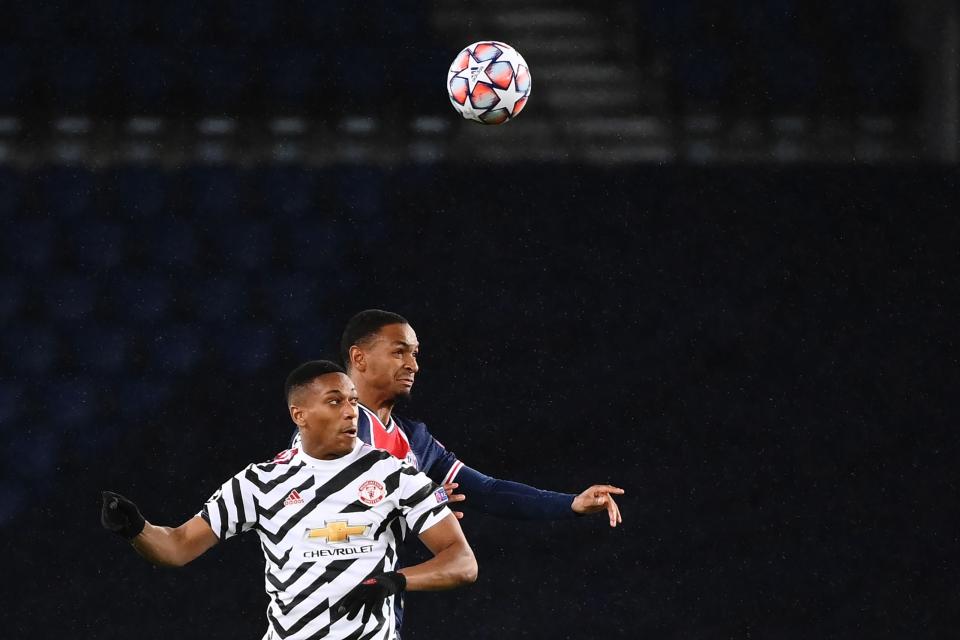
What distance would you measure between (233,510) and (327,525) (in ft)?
0.79

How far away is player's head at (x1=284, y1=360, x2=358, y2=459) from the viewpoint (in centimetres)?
303

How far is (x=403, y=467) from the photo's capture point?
10.1 ft

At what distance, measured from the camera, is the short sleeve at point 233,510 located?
3.06m

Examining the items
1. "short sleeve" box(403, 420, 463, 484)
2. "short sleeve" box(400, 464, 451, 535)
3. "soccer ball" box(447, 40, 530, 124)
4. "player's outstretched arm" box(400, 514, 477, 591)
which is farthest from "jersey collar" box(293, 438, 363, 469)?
A: "soccer ball" box(447, 40, 530, 124)

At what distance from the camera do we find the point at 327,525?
298 centimetres

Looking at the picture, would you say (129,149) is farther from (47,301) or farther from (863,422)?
(863,422)

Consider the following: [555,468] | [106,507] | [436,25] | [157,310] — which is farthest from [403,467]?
[436,25]

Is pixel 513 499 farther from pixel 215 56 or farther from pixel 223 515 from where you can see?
pixel 215 56

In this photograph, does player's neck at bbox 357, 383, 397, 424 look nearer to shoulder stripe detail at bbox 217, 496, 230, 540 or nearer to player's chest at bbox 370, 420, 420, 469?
player's chest at bbox 370, 420, 420, 469

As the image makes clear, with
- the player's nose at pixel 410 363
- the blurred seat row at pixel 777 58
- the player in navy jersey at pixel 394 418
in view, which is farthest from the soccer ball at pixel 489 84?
the blurred seat row at pixel 777 58

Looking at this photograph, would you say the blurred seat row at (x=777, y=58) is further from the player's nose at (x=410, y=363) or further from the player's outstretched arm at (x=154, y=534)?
the player's outstretched arm at (x=154, y=534)

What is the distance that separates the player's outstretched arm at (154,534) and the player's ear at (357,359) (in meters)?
0.63

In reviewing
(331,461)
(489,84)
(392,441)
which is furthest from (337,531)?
(489,84)

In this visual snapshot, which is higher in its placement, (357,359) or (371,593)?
(357,359)
